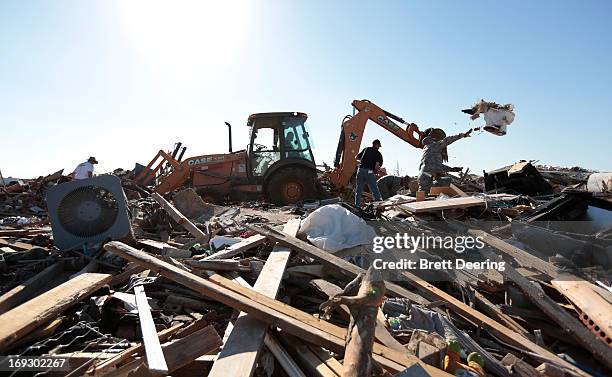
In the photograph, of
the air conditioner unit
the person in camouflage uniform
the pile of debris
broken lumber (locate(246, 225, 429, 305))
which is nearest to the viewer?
the pile of debris

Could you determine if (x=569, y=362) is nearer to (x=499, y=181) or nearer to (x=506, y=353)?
(x=506, y=353)

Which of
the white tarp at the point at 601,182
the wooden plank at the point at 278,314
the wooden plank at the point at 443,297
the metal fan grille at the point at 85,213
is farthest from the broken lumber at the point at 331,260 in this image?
the white tarp at the point at 601,182

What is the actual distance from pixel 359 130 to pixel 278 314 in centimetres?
765

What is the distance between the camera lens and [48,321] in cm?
262

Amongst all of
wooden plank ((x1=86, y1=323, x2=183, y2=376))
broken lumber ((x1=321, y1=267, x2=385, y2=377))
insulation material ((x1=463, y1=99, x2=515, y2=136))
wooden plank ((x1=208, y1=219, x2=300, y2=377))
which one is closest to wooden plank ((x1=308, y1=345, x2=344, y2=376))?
broken lumber ((x1=321, y1=267, x2=385, y2=377))

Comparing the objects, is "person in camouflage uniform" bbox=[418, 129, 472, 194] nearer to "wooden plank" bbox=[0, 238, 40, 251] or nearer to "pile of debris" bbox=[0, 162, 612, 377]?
"pile of debris" bbox=[0, 162, 612, 377]

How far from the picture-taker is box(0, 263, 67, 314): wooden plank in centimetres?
312

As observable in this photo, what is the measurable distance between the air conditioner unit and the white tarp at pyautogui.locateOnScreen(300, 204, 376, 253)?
2221 millimetres

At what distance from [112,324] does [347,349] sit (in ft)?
6.27

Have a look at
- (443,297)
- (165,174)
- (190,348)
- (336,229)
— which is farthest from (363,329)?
(165,174)

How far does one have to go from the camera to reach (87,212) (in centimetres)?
435

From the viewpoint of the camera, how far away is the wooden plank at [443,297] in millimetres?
2387

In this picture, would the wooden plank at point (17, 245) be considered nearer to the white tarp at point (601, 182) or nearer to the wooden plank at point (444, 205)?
the wooden plank at point (444, 205)

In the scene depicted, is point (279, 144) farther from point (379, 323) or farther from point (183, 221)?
point (379, 323)
